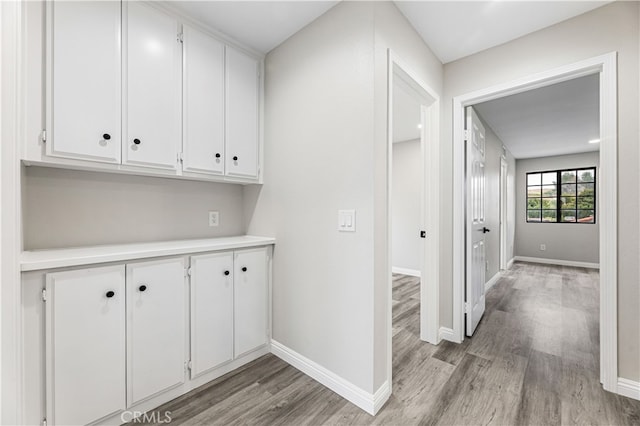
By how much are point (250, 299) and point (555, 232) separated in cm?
723

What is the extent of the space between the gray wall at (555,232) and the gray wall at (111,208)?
23.6 feet

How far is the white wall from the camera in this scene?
4871 mm

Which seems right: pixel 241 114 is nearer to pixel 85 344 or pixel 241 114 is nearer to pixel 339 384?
pixel 85 344

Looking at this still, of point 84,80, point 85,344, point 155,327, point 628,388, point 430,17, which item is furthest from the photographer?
point 430,17

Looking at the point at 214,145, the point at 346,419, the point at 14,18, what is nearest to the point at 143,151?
the point at 214,145

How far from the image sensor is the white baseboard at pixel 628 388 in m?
1.64

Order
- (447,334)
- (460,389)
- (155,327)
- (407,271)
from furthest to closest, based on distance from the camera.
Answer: (407,271) < (447,334) < (460,389) < (155,327)

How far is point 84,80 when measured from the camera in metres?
1.43

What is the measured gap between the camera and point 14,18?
1.17 metres

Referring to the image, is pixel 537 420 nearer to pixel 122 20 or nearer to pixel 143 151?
pixel 143 151

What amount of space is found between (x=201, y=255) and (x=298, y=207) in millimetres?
744

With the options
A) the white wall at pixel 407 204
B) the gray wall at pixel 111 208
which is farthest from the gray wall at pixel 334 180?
the white wall at pixel 407 204

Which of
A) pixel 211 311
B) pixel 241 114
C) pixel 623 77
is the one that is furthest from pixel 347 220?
pixel 623 77

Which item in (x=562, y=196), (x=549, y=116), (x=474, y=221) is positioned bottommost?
(x=474, y=221)
